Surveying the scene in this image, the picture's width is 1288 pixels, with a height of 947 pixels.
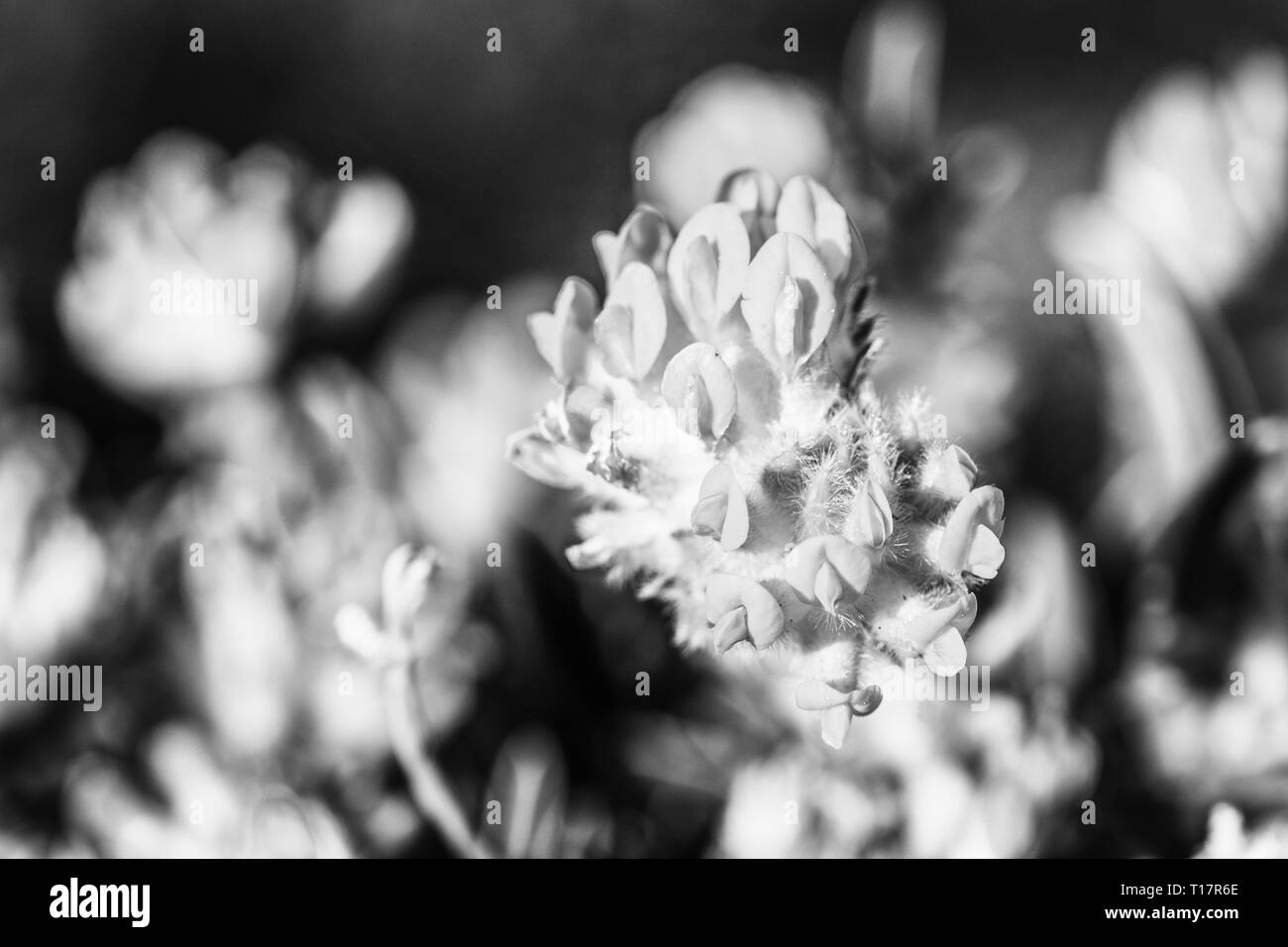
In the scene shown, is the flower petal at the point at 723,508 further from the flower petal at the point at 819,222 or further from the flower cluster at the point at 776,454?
the flower petal at the point at 819,222

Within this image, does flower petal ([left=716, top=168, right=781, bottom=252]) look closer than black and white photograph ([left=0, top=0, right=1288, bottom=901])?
Yes

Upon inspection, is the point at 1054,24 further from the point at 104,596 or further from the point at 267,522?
the point at 104,596

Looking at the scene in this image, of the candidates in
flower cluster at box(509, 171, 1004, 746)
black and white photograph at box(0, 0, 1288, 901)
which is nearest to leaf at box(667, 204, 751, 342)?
flower cluster at box(509, 171, 1004, 746)

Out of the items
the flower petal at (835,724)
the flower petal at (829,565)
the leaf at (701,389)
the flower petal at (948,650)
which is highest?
Answer: the leaf at (701,389)

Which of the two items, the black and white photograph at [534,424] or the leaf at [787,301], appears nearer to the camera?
the leaf at [787,301]

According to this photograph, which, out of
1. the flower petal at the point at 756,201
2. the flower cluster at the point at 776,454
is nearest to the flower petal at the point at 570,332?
the flower cluster at the point at 776,454

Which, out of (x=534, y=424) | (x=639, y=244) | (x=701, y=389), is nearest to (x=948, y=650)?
(x=701, y=389)

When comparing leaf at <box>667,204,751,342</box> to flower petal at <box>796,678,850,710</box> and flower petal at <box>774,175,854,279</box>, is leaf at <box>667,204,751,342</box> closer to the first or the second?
flower petal at <box>774,175,854,279</box>
